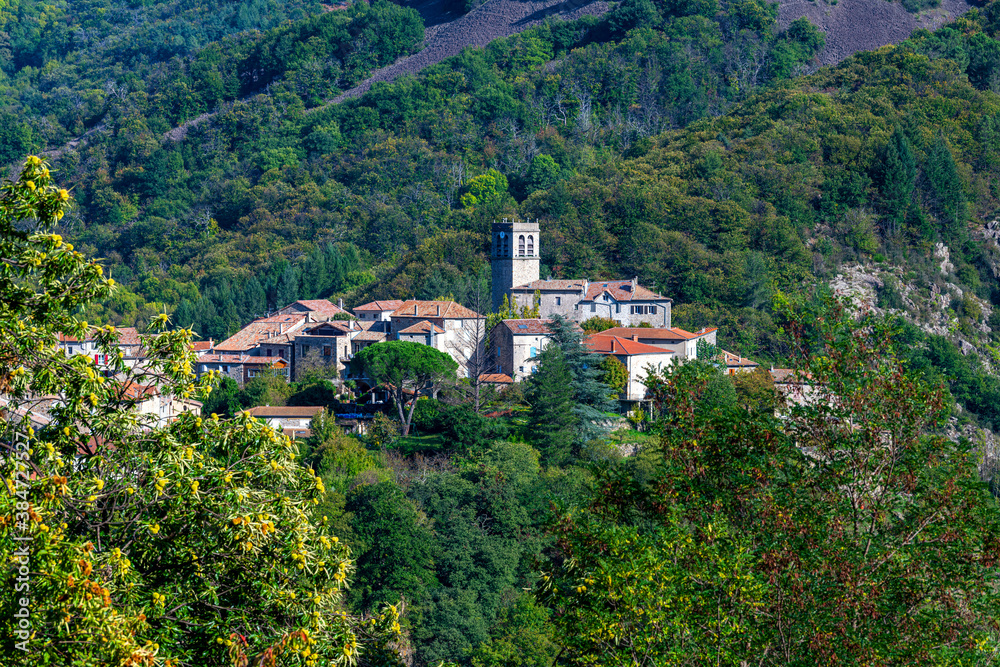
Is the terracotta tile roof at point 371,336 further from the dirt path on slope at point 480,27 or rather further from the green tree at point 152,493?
the dirt path on slope at point 480,27

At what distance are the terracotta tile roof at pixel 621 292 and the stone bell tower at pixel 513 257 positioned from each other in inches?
140

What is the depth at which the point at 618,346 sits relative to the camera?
47.1 meters

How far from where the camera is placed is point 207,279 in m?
92.4

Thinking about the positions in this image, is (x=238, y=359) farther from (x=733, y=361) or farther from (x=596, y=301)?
(x=733, y=361)

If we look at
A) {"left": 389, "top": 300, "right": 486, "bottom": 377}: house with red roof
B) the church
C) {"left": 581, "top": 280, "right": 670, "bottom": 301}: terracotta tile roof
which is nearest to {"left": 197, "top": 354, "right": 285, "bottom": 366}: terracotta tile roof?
{"left": 389, "top": 300, "right": 486, "bottom": 377}: house with red roof

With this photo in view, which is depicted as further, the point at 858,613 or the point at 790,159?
the point at 790,159

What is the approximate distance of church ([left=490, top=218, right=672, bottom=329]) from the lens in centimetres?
5609

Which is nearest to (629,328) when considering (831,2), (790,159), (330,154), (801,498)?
(790,159)

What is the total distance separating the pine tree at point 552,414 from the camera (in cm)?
4253

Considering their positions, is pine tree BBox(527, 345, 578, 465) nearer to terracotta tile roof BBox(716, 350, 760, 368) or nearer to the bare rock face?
terracotta tile roof BBox(716, 350, 760, 368)

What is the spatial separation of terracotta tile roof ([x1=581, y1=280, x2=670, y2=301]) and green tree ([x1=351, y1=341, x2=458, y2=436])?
40.9ft

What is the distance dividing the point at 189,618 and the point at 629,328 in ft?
144

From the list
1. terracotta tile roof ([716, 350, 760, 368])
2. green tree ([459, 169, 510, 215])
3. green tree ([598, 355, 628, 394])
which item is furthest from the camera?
green tree ([459, 169, 510, 215])

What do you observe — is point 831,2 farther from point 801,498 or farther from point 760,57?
point 801,498
